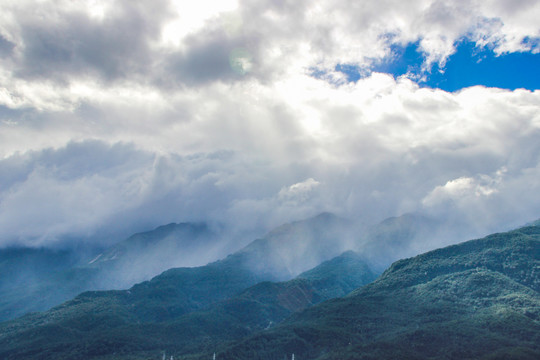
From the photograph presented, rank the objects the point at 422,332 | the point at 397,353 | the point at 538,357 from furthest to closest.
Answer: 1. the point at 422,332
2. the point at 397,353
3. the point at 538,357

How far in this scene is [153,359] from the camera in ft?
647

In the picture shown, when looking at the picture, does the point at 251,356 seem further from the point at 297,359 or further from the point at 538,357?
the point at 538,357

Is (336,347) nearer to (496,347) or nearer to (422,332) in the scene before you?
(422,332)

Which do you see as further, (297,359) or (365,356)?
(297,359)

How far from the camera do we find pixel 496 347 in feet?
560

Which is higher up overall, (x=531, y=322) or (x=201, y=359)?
(x=201, y=359)

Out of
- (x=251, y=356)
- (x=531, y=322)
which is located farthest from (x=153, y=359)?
(x=531, y=322)

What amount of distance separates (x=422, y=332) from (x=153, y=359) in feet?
383

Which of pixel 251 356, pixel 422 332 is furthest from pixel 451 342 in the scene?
pixel 251 356

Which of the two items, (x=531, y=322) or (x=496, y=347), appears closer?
(x=496, y=347)

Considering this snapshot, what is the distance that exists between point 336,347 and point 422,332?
1460 inches

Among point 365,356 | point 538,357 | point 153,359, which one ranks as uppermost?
point 153,359

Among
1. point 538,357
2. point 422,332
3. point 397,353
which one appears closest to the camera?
point 538,357

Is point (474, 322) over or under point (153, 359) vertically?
under
